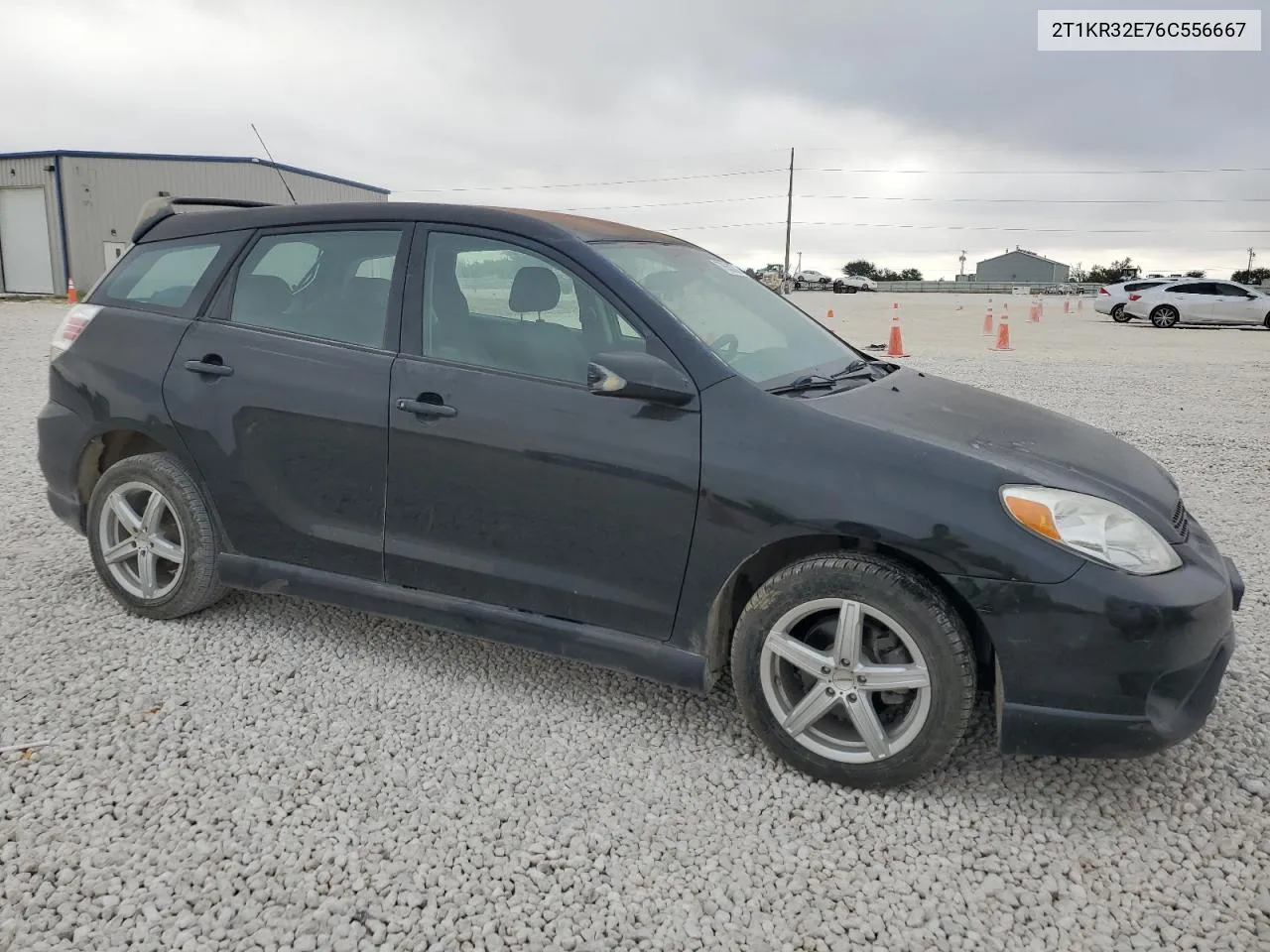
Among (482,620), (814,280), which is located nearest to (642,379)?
(482,620)

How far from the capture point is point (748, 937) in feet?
7.54

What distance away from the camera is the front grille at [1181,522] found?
2939 mm

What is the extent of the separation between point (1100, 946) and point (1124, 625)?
2.63ft

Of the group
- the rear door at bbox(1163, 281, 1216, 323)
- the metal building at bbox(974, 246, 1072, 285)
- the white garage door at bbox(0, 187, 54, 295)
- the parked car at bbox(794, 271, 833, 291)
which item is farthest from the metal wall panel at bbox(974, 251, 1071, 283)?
the white garage door at bbox(0, 187, 54, 295)

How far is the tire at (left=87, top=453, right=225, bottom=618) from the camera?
150 inches

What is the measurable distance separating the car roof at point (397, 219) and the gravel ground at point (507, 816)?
163 centimetres

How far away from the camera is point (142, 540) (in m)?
3.92

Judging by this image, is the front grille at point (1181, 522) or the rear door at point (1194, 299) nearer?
the front grille at point (1181, 522)

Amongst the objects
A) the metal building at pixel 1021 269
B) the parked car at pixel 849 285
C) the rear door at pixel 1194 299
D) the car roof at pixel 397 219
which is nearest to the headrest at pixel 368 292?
the car roof at pixel 397 219

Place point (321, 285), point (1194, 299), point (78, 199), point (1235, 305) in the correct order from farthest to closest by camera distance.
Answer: point (78, 199)
point (1194, 299)
point (1235, 305)
point (321, 285)

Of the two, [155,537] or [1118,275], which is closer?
[155,537]

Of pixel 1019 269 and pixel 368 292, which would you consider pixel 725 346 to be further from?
pixel 1019 269

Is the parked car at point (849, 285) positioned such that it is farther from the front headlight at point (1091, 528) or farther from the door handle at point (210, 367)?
the front headlight at point (1091, 528)

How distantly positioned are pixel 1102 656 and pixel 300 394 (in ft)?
9.05
